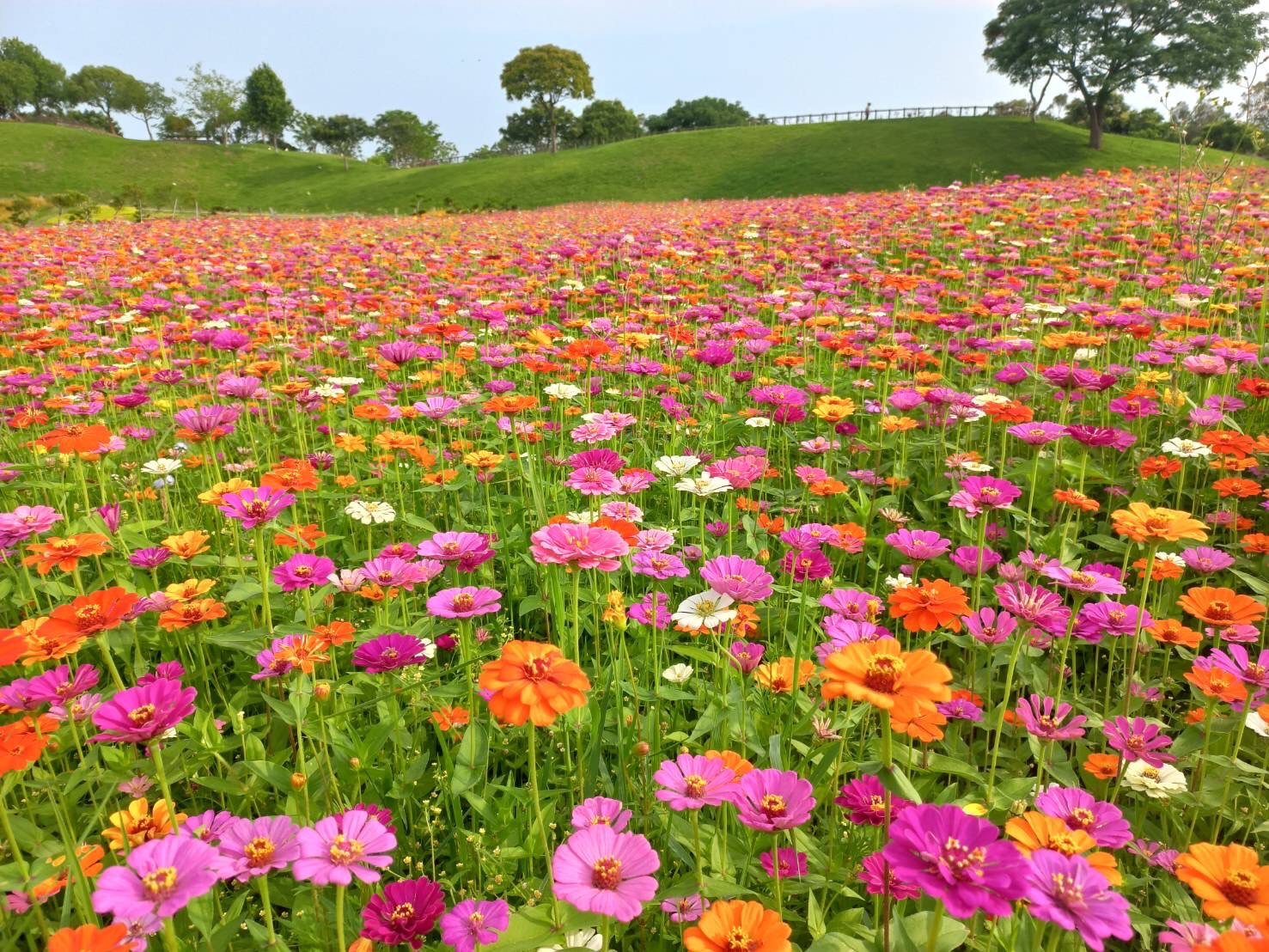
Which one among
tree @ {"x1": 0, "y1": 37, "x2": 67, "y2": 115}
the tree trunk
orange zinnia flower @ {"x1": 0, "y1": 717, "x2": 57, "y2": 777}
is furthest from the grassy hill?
tree @ {"x1": 0, "y1": 37, "x2": 67, "y2": 115}

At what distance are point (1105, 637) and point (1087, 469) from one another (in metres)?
0.95

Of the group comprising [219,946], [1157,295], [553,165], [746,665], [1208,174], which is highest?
[553,165]

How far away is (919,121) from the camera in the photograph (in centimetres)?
3108

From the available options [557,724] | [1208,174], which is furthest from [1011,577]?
[1208,174]

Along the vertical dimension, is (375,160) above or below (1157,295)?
above

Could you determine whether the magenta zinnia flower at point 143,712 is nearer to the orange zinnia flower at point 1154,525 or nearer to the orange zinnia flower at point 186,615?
the orange zinnia flower at point 186,615

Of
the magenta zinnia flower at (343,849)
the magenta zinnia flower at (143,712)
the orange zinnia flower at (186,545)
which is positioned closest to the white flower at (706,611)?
the magenta zinnia flower at (343,849)

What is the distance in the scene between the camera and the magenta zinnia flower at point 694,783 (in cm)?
115

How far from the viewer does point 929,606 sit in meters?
1.47

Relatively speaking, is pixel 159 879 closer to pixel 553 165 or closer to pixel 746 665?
pixel 746 665

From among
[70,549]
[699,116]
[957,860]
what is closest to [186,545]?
[70,549]

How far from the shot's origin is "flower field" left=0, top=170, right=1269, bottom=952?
1085mm

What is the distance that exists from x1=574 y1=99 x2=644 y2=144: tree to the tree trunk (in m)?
37.3

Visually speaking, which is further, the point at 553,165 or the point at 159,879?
the point at 553,165
